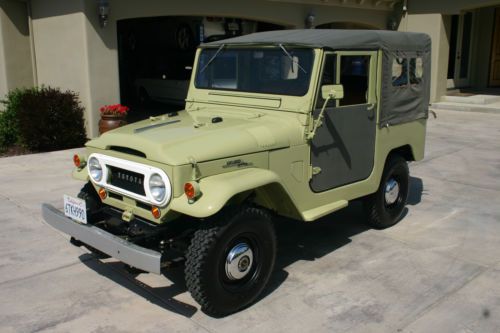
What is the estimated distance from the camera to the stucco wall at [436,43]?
15.4 meters

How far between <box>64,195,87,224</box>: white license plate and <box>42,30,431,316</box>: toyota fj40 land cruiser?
1 centimetres

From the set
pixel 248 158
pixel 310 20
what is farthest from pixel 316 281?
pixel 310 20

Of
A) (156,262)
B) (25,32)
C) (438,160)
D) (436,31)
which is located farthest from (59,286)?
(436,31)

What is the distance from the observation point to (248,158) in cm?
386

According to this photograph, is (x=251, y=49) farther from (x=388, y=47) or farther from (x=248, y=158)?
(x=388, y=47)

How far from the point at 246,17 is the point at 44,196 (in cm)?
729

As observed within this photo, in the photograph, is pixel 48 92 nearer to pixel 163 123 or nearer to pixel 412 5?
pixel 163 123

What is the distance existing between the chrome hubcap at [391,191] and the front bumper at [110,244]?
Answer: 2.96 m

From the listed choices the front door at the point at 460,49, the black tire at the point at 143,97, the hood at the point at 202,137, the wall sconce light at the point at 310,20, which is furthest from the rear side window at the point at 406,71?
the front door at the point at 460,49

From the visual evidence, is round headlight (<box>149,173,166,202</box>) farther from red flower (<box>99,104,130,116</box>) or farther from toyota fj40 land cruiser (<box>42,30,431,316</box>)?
red flower (<box>99,104,130,116</box>)

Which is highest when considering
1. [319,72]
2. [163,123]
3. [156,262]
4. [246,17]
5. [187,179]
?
[246,17]

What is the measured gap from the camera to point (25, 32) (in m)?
10.9

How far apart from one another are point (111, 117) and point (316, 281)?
644cm

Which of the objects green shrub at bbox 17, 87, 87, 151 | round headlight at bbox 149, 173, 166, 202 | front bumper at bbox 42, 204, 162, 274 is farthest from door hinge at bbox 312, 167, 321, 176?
green shrub at bbox 17, 87, 87, 151
